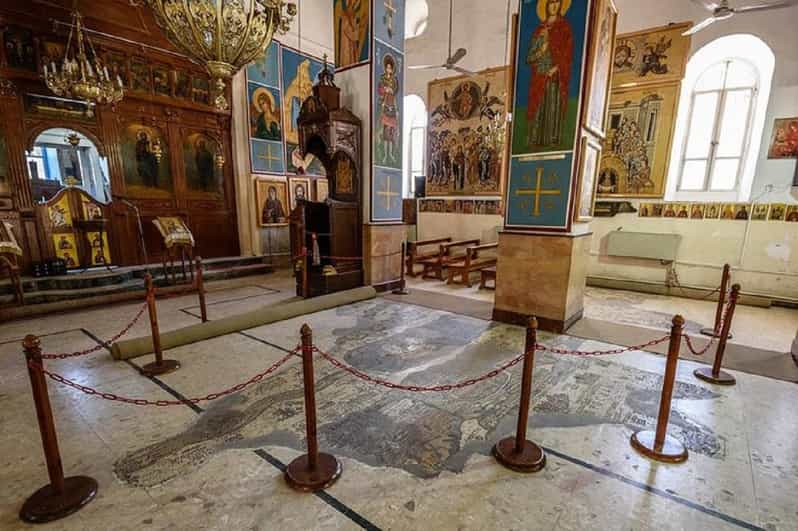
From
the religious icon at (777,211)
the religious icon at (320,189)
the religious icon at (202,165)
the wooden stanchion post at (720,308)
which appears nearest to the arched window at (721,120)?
the religious icon at (777,211)

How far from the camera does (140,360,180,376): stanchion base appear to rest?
11.9ft

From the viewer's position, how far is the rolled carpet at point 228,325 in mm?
4004

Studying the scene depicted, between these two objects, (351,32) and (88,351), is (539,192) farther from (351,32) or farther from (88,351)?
(88,351)

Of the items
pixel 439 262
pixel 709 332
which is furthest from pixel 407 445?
pixel 439 262

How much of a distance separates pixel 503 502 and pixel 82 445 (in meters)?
2.93

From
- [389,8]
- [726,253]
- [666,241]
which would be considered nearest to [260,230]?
[389,8]

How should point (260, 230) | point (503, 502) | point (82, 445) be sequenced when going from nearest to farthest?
1. point (503, 502)
2. point (82, 445)
3. point (260, 230)

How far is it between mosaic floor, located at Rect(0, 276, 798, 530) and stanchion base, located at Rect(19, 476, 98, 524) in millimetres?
61

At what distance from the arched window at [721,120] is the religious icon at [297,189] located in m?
9.00

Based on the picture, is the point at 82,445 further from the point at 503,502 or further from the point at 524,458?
the point at 524,458

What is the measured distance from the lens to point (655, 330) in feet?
17.0

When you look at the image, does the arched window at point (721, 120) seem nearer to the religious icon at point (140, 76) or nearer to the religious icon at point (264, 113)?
the religious icon at point (264, 113)

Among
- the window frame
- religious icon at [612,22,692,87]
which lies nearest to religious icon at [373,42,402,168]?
religious icon at [612,22,692,87]

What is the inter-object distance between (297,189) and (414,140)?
451 cm
